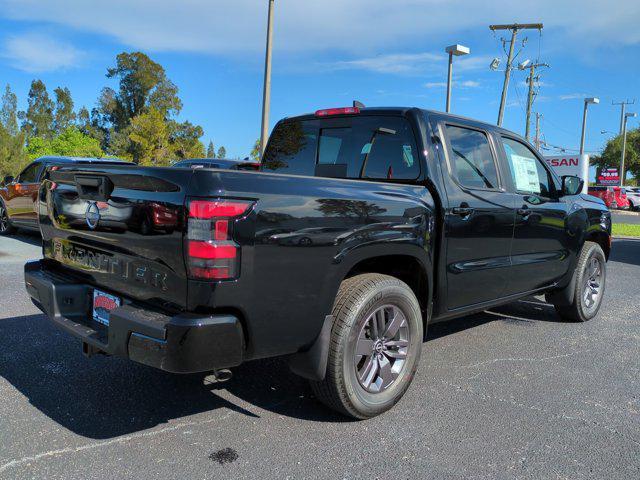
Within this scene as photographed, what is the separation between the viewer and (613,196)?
38188mm

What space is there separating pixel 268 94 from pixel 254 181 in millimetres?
12174

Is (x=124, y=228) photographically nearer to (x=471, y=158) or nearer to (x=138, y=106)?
(x=471, y=158)

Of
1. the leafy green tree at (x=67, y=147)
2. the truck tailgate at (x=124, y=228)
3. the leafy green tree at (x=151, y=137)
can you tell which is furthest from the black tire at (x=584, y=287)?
the leafy green tree at (x=67, y=147)

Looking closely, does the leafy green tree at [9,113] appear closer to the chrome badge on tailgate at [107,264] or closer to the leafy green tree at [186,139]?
the leafy green tree at [186,139]

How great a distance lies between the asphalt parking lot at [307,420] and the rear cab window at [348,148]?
155 centimetres

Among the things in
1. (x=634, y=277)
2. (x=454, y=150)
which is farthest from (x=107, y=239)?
(x=634, y=277)

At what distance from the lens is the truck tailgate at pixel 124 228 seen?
249 centimetres

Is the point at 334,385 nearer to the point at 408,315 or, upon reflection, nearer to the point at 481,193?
the point at 408,315

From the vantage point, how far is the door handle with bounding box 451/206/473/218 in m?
3.63

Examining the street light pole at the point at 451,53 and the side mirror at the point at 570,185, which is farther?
the street light pole at the point at 451,53

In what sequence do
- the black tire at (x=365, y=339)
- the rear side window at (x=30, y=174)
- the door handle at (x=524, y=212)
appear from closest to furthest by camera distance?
the black tire at (x=365, y=339), the door handle at (x=524, y=212), the rear side window at (x=30, y=174)

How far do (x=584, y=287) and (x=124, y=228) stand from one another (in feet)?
15.5

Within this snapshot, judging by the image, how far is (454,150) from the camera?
3.87 metres

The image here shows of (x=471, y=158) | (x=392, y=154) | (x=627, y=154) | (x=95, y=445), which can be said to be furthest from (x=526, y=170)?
(x=627, y=154)
